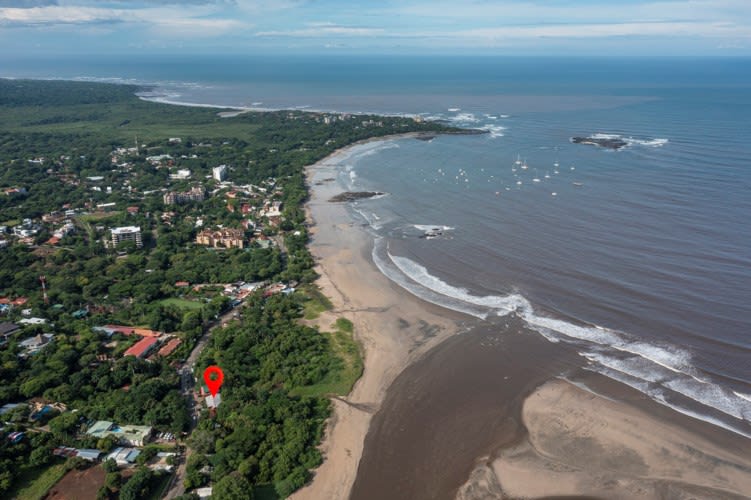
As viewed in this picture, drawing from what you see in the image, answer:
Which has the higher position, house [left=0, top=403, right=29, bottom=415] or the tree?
the tree

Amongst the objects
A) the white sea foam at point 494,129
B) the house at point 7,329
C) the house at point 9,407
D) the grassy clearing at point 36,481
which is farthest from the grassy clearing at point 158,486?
the white sea foam at point 494,129

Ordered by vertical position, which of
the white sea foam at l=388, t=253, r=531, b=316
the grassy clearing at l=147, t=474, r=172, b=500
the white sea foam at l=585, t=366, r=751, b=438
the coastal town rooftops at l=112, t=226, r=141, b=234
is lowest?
the grassy clearing at l=147, t=474, r=172, b=500

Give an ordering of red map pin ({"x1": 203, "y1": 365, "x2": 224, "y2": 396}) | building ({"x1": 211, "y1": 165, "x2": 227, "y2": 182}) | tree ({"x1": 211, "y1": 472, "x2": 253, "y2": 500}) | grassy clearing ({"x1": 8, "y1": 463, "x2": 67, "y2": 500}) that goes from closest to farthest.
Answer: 1. tree ({"x1": 211, "y1": 472, "x2": 253, "y2": 500})
2. grassy clearing ({"x1": 8, "y1": 463, "x2": 67, "y2": 500})
3. red map pin ({"x1": 203, "y1": 365, "x2": 224, "y2": 396})
4. building ({"x1": 211, "y1": 165, "x2": 227, "y2": 182})

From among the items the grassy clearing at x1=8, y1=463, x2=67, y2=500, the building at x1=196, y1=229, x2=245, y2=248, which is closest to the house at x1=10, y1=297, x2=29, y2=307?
the building at x1=196, y1=229, x2=245, y2=248

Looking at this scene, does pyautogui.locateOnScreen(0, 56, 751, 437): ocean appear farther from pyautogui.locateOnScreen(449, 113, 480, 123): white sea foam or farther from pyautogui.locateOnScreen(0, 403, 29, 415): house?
pyautogui.locateOnScreen(0, 403, 29, 415): house

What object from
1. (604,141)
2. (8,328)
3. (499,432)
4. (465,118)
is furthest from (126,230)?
(465,118)

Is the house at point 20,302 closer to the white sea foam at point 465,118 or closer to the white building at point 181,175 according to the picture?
the white building at point 181,175

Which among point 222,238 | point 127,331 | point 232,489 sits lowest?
point 127,331

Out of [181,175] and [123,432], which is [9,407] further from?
[181,175]
